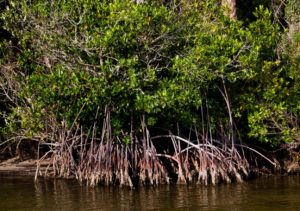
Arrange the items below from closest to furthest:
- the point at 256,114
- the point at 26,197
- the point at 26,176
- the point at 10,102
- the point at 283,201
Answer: the point at 283,201 < the point at 26,197 < the point at 256,114 < the point at 26,176 < the point at 10,102

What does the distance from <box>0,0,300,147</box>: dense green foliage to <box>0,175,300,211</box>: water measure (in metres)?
1.35

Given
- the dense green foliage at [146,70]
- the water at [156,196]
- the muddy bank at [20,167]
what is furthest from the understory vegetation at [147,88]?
the muddy bank at [20,167]

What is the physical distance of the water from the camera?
35.2ft

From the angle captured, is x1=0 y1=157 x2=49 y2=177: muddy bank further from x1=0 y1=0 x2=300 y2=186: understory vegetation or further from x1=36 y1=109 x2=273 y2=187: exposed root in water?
x1=36 y1=109 x2=273 y2=187: exposed root in water

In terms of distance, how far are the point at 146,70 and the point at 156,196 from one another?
8.35 feet

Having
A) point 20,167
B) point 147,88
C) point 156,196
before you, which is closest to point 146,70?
point 147,88

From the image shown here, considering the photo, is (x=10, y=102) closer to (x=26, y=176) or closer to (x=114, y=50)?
(x=26, y=176)

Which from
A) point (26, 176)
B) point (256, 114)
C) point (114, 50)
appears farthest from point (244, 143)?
point (26, 176)

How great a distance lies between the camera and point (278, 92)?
14203 mm

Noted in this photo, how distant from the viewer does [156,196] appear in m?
11.7

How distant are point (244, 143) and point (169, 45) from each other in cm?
320

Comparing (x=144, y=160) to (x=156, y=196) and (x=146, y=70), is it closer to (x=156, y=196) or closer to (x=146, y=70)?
(x=156, y=196)

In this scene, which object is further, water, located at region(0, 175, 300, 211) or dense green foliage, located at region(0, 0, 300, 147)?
dense green foliage, located at region(0, 0, 300, 147)

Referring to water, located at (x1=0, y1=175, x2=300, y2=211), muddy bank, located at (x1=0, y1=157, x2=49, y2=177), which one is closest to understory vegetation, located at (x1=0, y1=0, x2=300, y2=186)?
water, located at (x1=0, y1=175, x2=300, y2=211)
